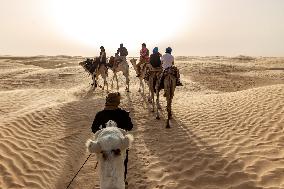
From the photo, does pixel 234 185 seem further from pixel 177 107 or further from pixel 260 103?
pixel 177 107

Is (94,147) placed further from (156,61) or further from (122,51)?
(122,51)

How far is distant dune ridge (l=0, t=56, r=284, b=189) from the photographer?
8867 millimetres

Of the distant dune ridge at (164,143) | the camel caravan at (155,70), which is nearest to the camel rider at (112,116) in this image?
the distant dune ridge at (164,143)

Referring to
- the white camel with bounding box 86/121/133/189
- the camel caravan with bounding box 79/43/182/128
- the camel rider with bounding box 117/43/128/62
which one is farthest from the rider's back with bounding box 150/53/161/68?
the white camel with bounding box 86/121/133/189

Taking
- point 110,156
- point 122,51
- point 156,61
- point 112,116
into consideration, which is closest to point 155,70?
point 156,61

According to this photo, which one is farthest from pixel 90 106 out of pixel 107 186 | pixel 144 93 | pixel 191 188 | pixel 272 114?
pixel 107 186

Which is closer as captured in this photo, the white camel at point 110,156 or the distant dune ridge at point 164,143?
the white camel at point 110,156

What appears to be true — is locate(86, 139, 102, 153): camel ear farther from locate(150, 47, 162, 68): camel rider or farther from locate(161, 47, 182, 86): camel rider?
locate(150, 47, 162, 68): camel rider

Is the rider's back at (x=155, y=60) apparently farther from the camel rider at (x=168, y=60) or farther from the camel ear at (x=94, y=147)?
the camel ear at (x=94, y=147)

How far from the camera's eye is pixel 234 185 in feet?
27.1

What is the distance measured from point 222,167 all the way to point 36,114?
26.6 feet

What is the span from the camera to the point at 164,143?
11.8 metres

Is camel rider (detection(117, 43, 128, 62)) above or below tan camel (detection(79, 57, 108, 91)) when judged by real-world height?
above

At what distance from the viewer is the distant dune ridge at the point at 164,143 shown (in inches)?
349
